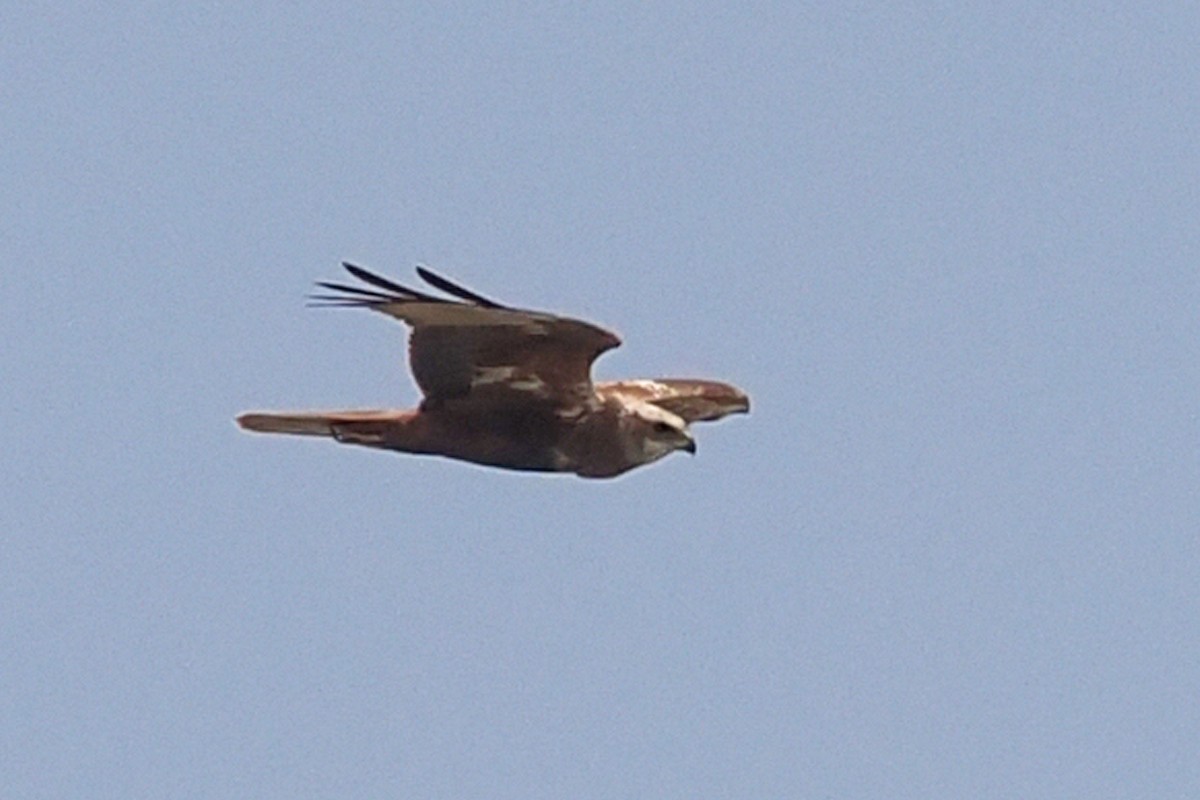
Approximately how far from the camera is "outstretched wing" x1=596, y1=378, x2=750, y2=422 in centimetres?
2266

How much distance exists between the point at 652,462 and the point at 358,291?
212 centimetres

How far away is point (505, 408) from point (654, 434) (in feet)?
2.67

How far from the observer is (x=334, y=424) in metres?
20.3

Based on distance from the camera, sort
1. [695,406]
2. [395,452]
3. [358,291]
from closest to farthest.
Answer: [358,291] < [395,452] < [695,406]

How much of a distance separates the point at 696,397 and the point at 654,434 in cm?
272

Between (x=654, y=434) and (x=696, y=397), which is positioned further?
(x=696, y=397)

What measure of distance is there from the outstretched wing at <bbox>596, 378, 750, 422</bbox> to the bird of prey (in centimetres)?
196

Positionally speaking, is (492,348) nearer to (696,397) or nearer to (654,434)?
(654,434)

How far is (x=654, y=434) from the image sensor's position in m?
20.3

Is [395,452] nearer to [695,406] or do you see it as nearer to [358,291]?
[358,291]

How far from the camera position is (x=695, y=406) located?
75.5 ft

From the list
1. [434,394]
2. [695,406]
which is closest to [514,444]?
[434,394]

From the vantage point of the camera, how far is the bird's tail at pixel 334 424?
66.2 ft

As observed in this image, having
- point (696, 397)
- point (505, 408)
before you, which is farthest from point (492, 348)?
point (696, 397)
